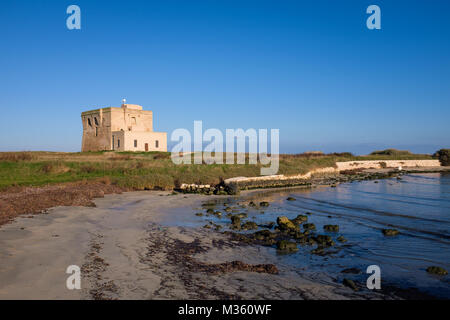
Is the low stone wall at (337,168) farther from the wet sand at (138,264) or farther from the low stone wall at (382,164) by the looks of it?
the wet sand at (138,264)

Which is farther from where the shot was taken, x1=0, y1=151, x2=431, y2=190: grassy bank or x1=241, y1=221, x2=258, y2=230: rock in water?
x1=0, y1=151, x2=431, y2=190: grassy bank

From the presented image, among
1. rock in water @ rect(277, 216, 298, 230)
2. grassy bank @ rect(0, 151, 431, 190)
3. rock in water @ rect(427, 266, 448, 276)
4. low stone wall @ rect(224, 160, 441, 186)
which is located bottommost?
rock in water @ rect(427, 266, 448, 276)

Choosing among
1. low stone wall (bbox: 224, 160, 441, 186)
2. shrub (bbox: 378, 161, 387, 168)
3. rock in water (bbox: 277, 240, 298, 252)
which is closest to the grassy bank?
low stone wall (bbox: 224, 160, 441, 186)

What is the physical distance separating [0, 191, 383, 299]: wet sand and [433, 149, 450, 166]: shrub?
64.2 metres

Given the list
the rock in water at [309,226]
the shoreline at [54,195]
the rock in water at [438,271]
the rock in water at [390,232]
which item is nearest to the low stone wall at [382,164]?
the shoreline at [54,195]

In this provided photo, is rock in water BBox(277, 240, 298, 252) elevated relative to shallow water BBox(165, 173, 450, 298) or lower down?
elevated

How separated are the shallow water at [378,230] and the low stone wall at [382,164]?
26043 mm


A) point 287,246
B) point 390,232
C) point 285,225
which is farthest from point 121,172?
point 390,232

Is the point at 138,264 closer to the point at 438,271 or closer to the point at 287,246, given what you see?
the point at 287,246

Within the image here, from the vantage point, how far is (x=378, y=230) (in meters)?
13.7

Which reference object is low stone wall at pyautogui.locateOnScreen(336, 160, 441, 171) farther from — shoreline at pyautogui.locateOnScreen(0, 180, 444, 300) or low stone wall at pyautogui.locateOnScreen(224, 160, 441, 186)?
shoreline at pyautogui.locateOnScreen(0, 180, 444, 300)

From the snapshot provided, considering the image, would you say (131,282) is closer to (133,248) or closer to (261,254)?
(133,248)

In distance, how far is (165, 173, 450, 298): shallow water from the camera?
8.67 meters

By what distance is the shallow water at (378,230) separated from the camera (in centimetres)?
867
